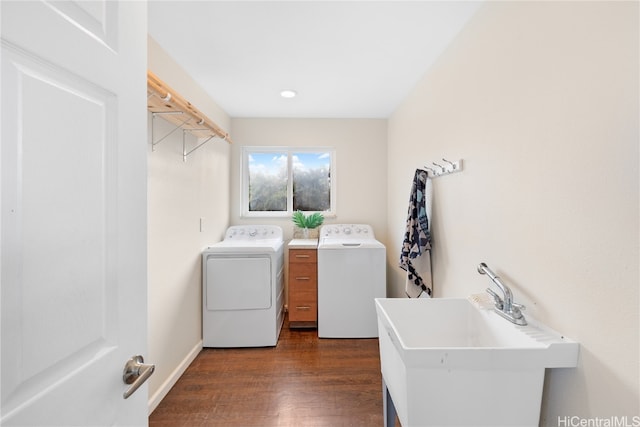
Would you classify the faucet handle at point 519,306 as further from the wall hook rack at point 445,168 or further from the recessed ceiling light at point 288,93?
the recessed ceiling light at point 288,93

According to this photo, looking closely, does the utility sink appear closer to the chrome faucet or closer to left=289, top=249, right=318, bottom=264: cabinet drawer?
the chrome faucet

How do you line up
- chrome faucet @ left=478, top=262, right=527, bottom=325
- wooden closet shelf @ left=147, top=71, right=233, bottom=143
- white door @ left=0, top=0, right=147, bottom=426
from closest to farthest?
white door @ left=0, top=0, right=147, bottom=426
chrome faucet @ left=478, top=262, right=527, bottom=325
wooden closet shelf @ left=147, top=71, right=233, bottom=143

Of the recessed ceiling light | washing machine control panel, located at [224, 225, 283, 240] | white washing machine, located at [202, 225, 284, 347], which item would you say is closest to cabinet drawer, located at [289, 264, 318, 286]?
white washing machine, located at [202, 225, 284, 347]

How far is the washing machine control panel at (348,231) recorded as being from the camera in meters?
3.23

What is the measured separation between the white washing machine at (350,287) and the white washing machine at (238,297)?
50 centimetres

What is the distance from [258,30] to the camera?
5.46 ft

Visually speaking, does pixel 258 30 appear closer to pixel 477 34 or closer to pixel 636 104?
pixel 477 34

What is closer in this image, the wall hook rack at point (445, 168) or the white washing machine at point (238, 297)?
the wall hook rack at point (445, 168)

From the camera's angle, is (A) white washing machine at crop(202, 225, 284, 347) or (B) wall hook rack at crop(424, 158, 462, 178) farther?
(A) white washing machine at crop(202, 225, 284, 347)

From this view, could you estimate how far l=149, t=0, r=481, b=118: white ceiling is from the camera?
4.89ft

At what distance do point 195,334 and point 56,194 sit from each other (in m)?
2.30

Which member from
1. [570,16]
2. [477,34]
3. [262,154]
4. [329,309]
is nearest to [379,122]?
[262,154]

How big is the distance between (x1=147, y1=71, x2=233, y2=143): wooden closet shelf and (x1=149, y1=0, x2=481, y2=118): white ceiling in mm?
410

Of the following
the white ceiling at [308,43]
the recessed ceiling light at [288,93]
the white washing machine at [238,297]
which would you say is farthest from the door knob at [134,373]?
the recessed ceiling light at [288,93]
